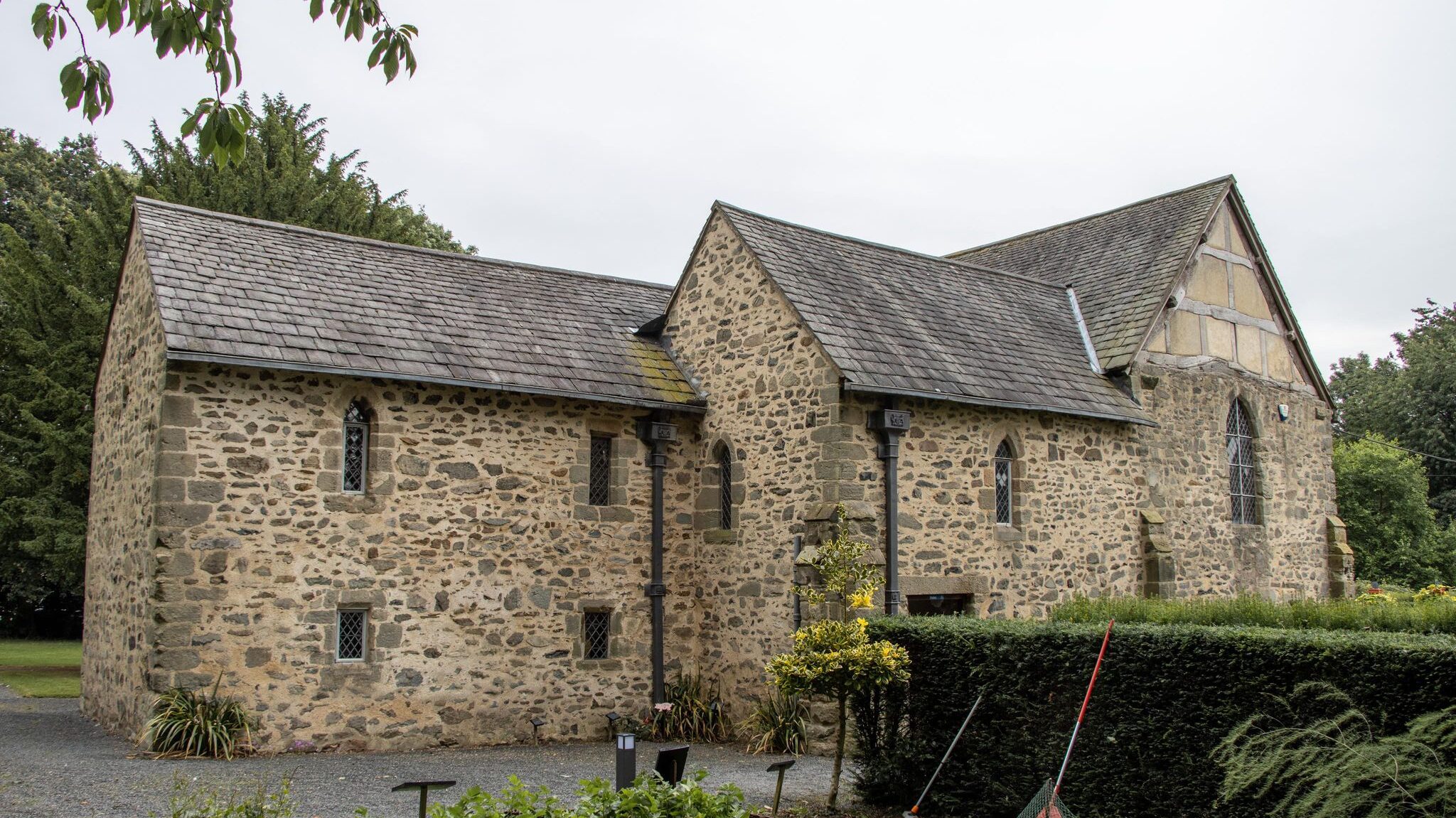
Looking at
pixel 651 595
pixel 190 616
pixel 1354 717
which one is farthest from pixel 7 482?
pixel 1354 717

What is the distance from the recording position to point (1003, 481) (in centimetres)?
1631

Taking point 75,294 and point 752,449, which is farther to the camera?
point 75,294

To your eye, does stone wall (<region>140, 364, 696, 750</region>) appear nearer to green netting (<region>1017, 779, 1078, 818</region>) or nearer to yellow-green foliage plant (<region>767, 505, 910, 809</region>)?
yellow-green foliage plant (<region>767, 505, 910, 809</region>)

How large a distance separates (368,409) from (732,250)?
5.59m

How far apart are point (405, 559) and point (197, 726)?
9.75 feet

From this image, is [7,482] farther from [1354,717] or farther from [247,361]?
[1354,717]

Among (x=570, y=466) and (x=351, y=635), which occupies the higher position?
(x=570, y=466)

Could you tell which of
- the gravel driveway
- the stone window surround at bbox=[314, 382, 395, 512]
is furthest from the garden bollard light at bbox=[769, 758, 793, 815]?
the stone window surround at bbox=[314, 382, 395, 512]

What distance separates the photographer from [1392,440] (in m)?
40.4

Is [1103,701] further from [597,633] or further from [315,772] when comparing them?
[597,633]

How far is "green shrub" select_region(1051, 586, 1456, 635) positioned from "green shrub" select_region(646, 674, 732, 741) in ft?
17.7

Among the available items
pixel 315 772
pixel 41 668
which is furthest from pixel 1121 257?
pixel 41 668

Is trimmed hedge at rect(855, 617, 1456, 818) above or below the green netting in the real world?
above

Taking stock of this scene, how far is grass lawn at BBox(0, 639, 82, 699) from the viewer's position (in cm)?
2005
